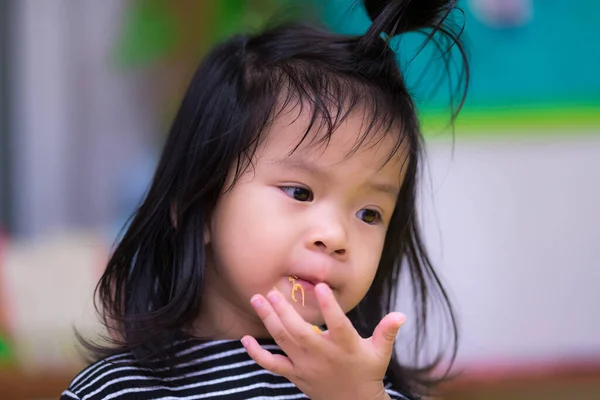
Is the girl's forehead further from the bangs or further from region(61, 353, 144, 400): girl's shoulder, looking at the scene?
region(61, 353, 144, 400): girl's shoulder

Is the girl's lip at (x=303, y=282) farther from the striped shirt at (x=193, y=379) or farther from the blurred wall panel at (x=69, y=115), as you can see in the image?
the blurred wall panel at (x=69, y=115)

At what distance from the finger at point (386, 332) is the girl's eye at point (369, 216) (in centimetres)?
19

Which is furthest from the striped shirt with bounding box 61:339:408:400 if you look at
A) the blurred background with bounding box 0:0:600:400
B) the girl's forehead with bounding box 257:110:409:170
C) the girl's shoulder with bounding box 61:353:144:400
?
the blurred background with bounding box 0:0:600:400

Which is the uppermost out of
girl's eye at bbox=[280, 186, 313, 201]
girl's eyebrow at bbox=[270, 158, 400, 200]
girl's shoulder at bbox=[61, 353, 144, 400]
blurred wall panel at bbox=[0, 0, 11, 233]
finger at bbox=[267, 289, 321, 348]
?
blurred wall panel at bbox=[0, 0, 11, 233]

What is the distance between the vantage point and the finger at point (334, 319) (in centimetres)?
63

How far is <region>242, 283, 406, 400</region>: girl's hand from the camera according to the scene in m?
0.64

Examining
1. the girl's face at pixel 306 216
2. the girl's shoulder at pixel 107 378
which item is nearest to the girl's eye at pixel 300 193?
the girl's face at pixel 306 216

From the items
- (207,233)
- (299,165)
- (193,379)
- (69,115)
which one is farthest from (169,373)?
(69,115)

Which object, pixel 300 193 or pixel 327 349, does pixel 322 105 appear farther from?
pixel 327 349

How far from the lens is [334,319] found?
64 centimetres

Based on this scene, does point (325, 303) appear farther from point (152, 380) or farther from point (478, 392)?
point (478, 392)

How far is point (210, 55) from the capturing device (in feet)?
3.15

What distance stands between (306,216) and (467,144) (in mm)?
1116

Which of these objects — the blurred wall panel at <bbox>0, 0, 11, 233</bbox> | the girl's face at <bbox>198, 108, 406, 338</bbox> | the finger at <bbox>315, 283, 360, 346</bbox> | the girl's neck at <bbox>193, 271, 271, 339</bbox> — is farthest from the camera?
the blurred wall panel at <bbox>0, 0, 11, 233</bbox>
